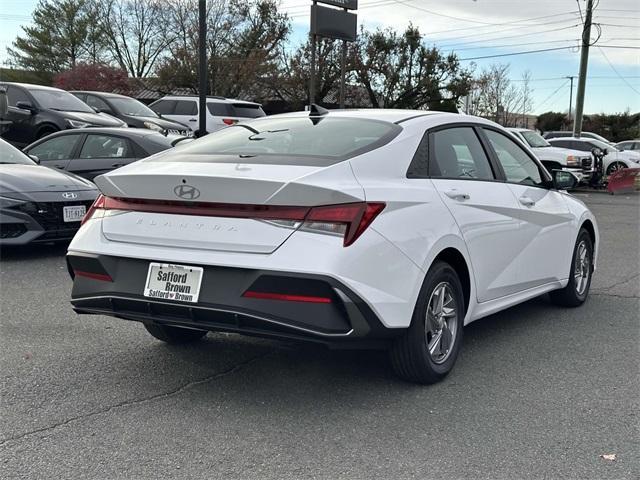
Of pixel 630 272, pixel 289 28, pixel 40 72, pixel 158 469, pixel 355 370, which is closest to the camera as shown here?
pixel 158 469

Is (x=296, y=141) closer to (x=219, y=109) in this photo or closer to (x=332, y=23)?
(x=332, y=23)

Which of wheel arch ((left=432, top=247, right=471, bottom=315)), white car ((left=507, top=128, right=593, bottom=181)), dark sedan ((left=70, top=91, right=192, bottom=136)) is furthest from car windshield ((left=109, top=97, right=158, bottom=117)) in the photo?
wheel arch ((left=432, top=247, right=471, bottom=315))

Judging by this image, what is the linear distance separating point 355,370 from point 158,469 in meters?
1.62

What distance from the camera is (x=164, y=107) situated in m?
21.2

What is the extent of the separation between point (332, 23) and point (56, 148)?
6.80 meters

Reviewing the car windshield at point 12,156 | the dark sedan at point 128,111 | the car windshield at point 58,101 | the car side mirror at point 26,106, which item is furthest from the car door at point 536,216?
the dark sedan at point 128,111

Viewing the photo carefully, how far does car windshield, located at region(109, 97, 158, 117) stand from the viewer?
17234 millimetres

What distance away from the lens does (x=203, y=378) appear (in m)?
4.28

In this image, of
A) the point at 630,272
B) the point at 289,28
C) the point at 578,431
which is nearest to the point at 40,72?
the point at 289,28

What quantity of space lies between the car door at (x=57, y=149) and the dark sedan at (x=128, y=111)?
6096 mm

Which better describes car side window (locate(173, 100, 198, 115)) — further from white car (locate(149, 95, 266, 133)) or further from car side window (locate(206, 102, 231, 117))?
car side window (locate(206, 102, 231, 117))

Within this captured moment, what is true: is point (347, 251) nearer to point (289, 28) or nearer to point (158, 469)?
point (158, 469)

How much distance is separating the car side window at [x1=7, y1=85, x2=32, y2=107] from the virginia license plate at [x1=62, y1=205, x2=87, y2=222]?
25.7 feet

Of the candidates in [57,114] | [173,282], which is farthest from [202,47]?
[173,282]
